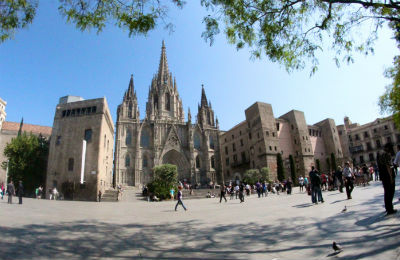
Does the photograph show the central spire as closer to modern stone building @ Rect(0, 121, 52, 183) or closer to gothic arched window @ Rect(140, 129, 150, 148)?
gothic arched window @ Rect(140, 129, 150, 148)

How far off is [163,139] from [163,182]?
2014 centimetres

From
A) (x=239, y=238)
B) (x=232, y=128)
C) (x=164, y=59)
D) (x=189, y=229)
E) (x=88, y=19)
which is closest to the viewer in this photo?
(x=239, y=238)

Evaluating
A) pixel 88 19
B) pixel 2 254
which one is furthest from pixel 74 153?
pixel 2 254

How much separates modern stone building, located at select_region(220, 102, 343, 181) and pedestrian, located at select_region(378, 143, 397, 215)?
107ft

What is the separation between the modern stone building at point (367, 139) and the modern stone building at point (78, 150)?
156 feet

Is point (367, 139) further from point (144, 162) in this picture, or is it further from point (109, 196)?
point (109, 196)

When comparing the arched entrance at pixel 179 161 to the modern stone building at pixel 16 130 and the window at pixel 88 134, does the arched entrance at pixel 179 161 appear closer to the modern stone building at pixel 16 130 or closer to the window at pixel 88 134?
the window at pixel 88 134

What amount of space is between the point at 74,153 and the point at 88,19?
22.5m

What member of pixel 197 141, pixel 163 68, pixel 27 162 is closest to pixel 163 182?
pixel 27 162

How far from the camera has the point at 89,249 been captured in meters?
4.18

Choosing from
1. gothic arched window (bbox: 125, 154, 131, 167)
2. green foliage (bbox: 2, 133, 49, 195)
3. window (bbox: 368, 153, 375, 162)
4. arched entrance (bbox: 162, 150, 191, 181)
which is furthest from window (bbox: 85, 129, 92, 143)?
window (bbox: 368, 153, 375, 162)

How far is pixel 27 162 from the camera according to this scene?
27406mm

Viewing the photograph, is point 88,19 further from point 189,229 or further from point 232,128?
point 232,128

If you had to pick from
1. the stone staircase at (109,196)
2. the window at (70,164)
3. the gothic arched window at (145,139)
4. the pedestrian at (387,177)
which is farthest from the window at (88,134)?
the pedestrian at (387,177)
